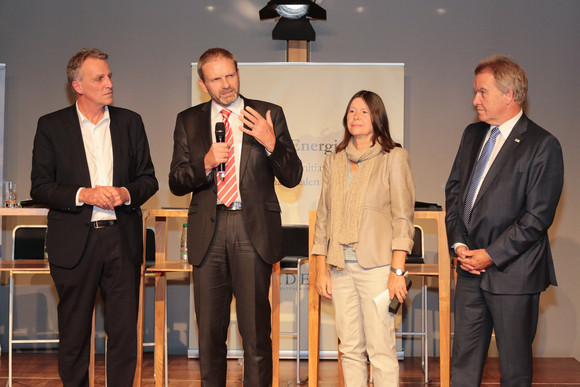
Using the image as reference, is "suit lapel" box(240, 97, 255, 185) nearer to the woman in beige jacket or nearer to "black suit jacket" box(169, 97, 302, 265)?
"black suit jacket" box(169, 97, 302, 265)

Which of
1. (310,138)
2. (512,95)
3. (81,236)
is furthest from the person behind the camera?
(310,138)

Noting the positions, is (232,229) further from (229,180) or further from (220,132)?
(220,132)

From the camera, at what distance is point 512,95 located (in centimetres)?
298

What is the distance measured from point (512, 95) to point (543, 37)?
109 inches

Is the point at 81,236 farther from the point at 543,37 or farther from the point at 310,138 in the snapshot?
the point at 543,37

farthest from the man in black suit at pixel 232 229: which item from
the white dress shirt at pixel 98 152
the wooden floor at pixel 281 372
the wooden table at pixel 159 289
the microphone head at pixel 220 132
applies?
the wooden floor at pixel 281 372

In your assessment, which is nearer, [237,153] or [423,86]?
[237,153]

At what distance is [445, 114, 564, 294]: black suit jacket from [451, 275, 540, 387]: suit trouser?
68 mm

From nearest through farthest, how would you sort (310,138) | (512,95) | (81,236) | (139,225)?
1. (512,95)
2. (81,236)
3. (139,225)
4. (310,138)

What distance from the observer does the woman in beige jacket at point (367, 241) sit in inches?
118

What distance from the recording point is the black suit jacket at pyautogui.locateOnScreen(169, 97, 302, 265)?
2.98 metres

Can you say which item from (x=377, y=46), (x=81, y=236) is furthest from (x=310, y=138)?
(x=81, y=236)

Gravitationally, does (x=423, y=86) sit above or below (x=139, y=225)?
above

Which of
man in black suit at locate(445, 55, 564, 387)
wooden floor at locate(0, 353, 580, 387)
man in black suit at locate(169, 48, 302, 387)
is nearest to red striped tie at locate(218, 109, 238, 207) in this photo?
man in black suit at locate(169, 48, 302, 387)
